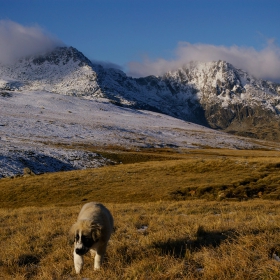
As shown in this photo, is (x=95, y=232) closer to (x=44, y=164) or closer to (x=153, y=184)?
(x=153, y=184)

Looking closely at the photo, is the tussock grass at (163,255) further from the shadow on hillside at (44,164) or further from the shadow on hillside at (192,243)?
the shadow on hillside at (44,164)

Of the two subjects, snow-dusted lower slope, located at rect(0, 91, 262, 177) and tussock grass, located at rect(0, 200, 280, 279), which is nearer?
tussock grass, located at rect(0, 200, 280, 279)

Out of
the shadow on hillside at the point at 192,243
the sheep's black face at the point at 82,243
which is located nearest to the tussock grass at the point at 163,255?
the shadow on hillside at the point at 192,243

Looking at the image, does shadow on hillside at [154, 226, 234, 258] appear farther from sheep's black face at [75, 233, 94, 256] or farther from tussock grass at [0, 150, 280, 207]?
tussock grass at [0, 150, 280, 207]

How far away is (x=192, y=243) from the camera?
28.0ft

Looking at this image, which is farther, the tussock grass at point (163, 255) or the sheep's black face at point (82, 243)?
the sheep's black face at point (82, 243)

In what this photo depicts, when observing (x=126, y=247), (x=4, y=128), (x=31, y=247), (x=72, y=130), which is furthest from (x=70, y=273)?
(x=72, y=130)

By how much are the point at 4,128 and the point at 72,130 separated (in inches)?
927

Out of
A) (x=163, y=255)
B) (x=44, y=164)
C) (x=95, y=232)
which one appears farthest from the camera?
(x=44, y=164)

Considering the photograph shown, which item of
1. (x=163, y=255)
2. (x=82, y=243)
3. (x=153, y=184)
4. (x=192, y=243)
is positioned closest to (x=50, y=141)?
(x=153, y=184)

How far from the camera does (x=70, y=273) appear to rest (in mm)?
7039

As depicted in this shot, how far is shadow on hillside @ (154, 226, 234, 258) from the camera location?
7.85 m

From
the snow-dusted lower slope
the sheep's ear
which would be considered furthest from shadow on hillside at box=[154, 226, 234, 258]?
the snow-dusted lower slope

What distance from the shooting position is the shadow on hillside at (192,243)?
25.8 feet
